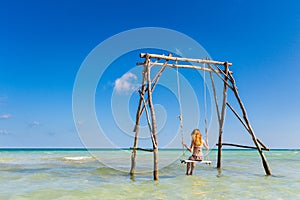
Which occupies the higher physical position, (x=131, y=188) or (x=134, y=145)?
(x=134, y=145)

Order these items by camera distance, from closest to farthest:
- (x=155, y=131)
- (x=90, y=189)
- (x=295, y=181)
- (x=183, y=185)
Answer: (x=90, y=189) < (x=183, y=185) < (x=155, y=131) < (x=295, y=181)

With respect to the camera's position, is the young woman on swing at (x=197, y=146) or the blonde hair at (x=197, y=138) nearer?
the young woman on swing at (x=197, y=146)

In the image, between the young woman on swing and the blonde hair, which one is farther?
the blonde hair

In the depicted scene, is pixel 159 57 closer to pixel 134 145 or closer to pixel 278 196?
pixel 134 145

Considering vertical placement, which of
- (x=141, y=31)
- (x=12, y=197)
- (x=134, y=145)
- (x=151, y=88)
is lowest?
(x=12, y=197)

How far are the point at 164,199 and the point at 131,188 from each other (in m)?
1.79

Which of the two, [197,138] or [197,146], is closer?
[197,146]

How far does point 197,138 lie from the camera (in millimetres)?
11180

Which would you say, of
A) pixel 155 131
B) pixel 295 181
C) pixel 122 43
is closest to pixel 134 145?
pixel 155 131

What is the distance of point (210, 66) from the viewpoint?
40.4ft

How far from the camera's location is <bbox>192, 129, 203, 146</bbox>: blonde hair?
36.3ft

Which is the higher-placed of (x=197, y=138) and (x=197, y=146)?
(x=197, y=138)

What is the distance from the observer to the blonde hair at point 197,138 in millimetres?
11055

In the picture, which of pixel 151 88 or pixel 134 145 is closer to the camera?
pixel 151 88
